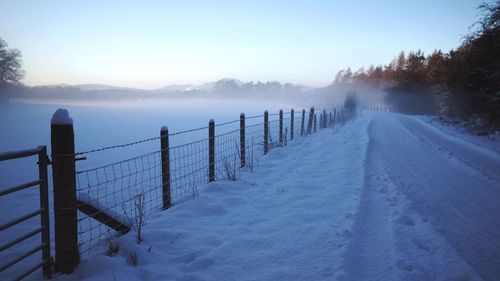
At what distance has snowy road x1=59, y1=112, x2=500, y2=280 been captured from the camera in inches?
130

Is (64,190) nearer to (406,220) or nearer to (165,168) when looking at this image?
(165,168)

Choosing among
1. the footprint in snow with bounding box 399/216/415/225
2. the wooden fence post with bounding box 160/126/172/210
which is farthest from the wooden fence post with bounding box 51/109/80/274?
the footprint in snow with bounding box 399/216/415/225

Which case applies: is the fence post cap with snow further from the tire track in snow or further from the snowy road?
the tire track in snow

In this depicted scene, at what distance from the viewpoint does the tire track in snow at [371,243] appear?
3.25 m

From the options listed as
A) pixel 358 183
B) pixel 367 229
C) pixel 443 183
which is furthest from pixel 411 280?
pixel 443 183

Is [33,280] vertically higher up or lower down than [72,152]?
lower down

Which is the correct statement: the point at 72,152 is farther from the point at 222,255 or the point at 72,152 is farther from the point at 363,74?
the point at 363,74

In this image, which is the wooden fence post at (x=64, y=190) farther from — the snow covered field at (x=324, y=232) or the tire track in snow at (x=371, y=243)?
the tire track in snow at (x=371, y=243)

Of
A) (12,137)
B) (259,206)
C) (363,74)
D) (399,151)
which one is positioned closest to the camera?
(259,206)

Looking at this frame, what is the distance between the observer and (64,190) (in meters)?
3.23

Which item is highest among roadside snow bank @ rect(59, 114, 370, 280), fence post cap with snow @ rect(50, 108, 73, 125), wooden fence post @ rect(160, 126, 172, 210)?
fence post cap with snow @ rect(50, 108, 73, 125)

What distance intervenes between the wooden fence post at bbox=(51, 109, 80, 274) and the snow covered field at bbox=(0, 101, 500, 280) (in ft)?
0.70

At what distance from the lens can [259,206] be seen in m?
5.30

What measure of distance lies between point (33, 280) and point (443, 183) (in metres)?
7.33
